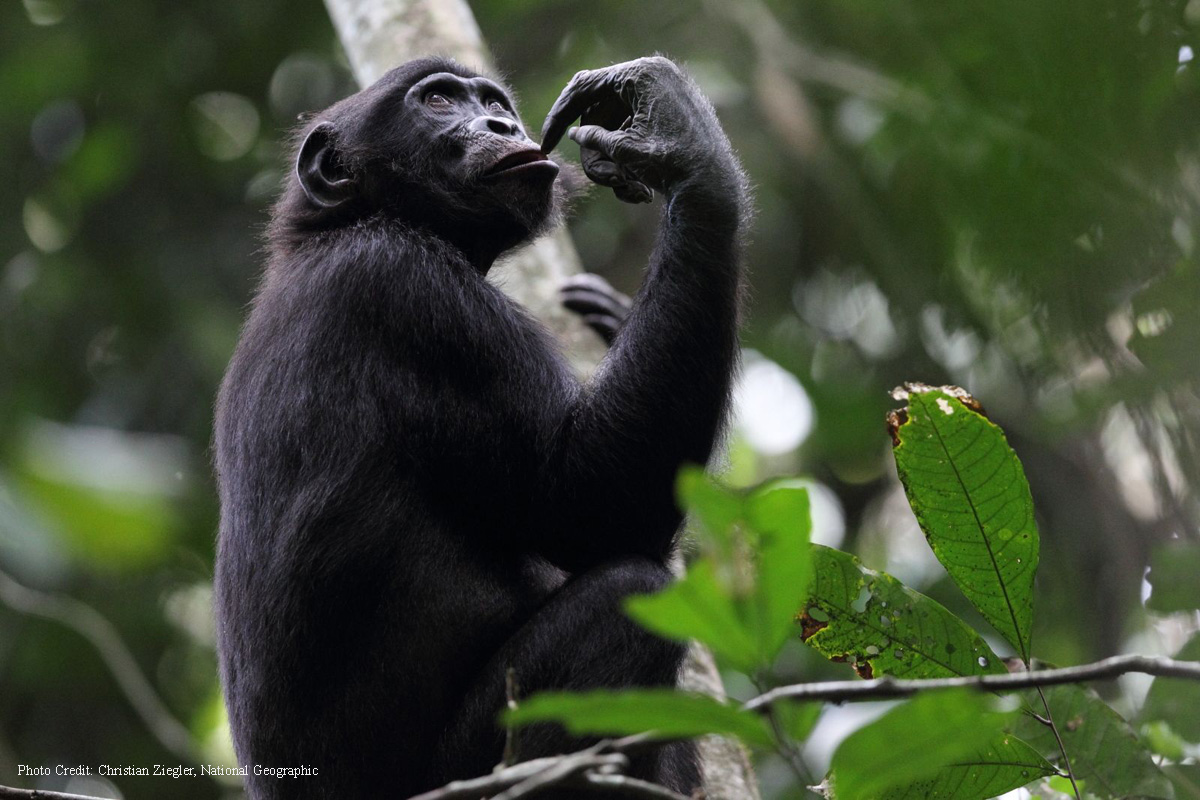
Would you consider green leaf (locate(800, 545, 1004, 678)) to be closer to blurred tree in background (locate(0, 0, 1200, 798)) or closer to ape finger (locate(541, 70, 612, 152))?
ape finger (locate(541, 70, 612, 152))

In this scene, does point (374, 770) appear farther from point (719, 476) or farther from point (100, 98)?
point (100, 98)

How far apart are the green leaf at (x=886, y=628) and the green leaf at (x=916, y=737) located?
4.70 feet

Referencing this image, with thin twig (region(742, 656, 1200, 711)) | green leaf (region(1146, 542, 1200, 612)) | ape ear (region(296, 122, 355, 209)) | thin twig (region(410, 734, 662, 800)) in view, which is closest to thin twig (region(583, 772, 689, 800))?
thin twig (region(410, 734, 662, 800))

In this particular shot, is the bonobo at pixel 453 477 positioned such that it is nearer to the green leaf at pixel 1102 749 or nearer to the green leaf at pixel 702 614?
the green leaf at pixel 1102 749

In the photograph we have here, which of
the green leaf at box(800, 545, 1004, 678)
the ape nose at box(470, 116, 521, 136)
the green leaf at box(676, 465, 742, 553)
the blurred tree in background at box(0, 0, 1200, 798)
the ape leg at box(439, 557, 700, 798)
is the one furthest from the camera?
the blurred tree in background at box(0, 0, 1200, 798)

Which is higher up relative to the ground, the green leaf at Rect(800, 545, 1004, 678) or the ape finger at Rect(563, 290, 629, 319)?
the ape finger at Rect(563, 290, 629, 319)

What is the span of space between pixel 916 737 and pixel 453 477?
2.64m

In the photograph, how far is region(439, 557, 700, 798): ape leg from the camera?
3818 mm

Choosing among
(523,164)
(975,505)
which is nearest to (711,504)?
(975,505)

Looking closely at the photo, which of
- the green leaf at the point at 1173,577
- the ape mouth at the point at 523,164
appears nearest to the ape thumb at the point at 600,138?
the ape mouth at the point at 523,164

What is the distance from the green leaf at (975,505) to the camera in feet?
10.2

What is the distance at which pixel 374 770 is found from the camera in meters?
3.98

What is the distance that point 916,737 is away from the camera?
1868 millimetres

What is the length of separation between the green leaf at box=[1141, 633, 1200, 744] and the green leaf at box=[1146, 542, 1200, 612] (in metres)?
0.10
